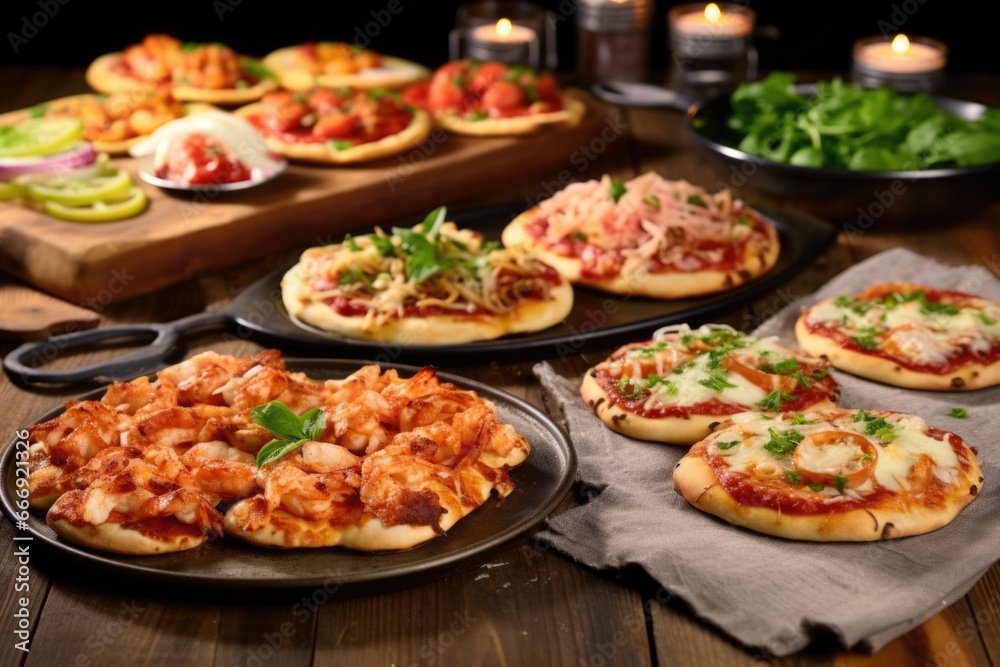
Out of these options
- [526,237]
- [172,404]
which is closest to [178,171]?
[526,237]

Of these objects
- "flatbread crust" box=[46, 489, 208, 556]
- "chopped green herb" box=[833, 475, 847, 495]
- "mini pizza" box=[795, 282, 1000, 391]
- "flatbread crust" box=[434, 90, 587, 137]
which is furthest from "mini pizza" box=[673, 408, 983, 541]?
"flatbread crust" box=[434, 90, 587, 137]

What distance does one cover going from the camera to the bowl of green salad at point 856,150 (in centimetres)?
580

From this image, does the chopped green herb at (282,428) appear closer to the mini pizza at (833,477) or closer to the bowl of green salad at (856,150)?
the mini pizza at (833,477)

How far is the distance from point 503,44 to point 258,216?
107 inches

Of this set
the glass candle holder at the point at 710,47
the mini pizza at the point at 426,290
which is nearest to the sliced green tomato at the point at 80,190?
the mini pizza at the point at 426,290

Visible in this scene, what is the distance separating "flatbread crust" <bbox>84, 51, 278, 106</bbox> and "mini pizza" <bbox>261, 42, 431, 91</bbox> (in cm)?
18

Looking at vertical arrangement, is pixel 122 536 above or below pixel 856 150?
above

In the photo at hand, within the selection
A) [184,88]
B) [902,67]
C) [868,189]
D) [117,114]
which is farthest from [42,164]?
[902,67]

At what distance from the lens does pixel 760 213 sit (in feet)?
19.5

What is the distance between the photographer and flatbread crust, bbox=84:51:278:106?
7.54m

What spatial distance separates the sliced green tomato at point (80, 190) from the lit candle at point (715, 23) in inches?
139

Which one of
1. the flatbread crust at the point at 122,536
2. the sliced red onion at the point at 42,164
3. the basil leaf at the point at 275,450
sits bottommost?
the sliced red onion at the point at 42,164

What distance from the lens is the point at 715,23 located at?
7.71 metres

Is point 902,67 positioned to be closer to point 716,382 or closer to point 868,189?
point 868,189
